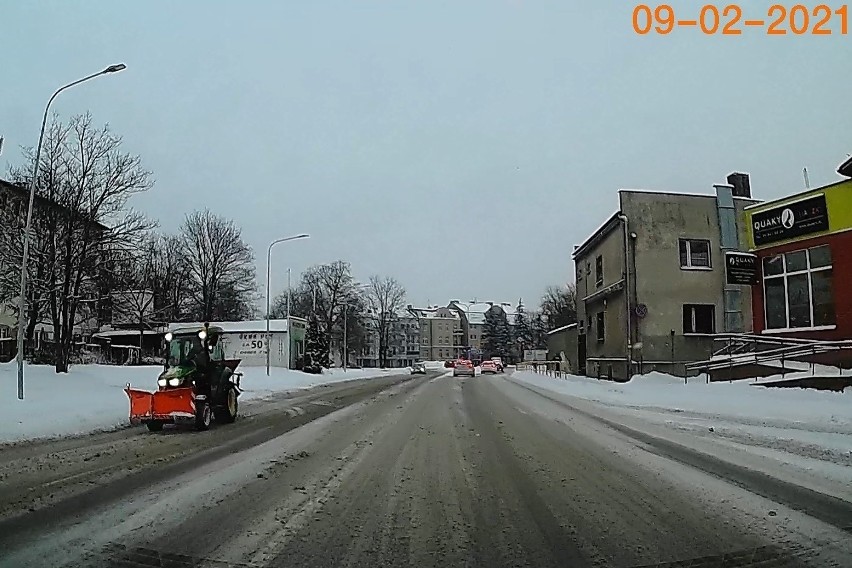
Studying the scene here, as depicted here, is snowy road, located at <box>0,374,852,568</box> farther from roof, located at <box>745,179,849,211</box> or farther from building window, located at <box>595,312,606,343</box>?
building window, located at <box>595,312,606,343</box>

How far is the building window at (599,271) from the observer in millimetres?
43097

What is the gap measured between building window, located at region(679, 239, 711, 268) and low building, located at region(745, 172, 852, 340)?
11.1 meters

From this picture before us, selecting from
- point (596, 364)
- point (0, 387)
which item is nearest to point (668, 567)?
point (0, 387)

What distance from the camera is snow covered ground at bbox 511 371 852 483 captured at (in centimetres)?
1051

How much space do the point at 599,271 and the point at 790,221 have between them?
800 inches

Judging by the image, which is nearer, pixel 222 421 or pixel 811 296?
pixel 222 421

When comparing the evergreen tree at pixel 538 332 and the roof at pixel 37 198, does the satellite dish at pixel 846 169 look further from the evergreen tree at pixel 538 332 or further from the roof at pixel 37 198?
the evergreen tree at pixel 538 332

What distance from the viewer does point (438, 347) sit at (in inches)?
6747

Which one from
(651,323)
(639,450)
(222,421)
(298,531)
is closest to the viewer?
(298,531)

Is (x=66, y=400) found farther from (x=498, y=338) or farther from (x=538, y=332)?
(x=538, y=332)

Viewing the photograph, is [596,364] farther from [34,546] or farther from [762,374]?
[34,546]

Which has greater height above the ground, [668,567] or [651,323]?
[651,323]

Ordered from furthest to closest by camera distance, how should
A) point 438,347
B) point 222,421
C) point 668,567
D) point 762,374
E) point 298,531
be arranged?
point 438,347 < point 762,374 < point 222,421 < point 298,531 < point 668,567

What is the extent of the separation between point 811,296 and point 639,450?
14.9 meters
